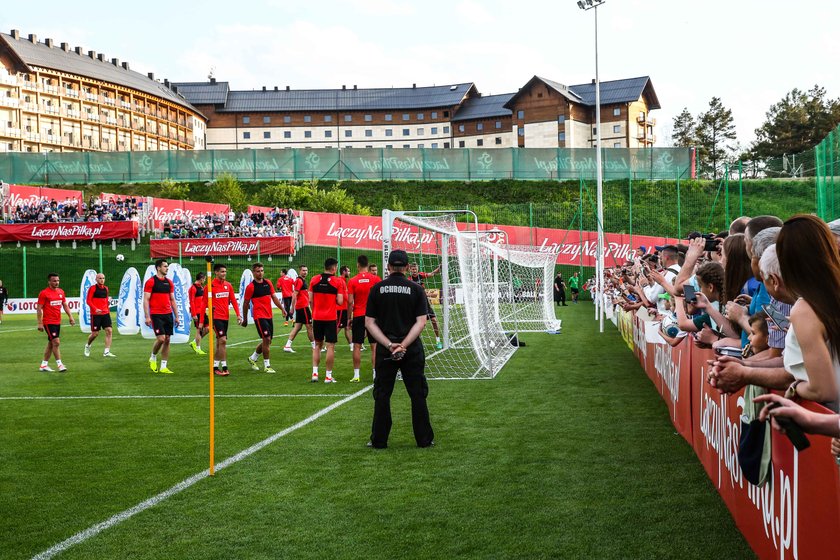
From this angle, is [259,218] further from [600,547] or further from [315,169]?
[600,547]

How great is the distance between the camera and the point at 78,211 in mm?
49812

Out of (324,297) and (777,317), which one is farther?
(324,297)

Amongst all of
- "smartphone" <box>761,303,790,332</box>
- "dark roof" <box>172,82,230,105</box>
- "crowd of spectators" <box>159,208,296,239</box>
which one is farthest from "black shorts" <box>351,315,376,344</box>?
"dark roof" <box>172,82,230,105</box>

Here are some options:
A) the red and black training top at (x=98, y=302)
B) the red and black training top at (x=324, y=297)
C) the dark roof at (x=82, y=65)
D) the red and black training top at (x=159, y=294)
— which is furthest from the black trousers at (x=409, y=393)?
the dark roof at (x=82, y=65)

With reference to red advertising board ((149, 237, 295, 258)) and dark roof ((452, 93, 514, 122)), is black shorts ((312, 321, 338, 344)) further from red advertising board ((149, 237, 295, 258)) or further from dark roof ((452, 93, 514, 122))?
dark roof ((452, 93, 514, 122))

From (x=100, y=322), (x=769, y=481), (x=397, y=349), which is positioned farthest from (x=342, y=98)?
(x=769, y=481)

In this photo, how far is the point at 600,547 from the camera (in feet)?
16.4

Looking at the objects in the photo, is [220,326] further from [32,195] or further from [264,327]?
[32,195]

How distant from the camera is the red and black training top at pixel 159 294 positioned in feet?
50.5

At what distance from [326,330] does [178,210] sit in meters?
39.3

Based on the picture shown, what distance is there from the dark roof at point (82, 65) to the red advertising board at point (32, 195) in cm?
3430

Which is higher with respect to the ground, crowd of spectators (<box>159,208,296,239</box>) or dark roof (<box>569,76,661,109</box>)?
dark roof (<box>569,76,661,109</box>)

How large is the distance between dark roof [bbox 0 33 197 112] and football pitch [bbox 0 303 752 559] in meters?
82.0

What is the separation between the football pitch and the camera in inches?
205
